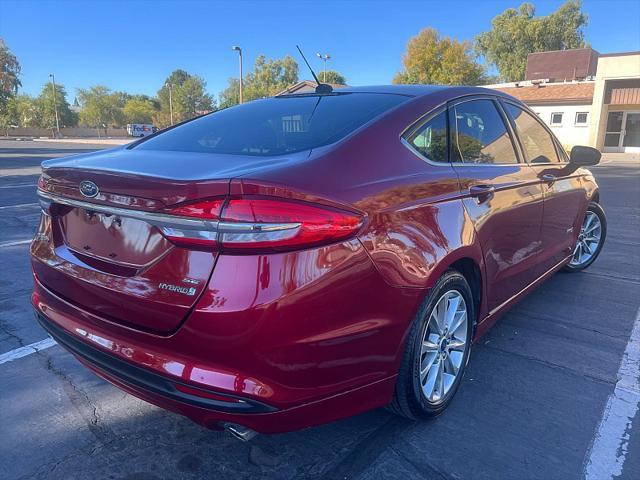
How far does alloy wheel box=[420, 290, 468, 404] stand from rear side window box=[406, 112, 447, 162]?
2.37 ft

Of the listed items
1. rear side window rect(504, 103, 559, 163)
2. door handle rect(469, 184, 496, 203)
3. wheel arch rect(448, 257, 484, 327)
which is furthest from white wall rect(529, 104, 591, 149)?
wheel arch rect(448, 257, 484, 327)

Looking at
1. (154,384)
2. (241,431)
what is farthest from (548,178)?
(154,384)

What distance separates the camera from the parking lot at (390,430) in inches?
86.9

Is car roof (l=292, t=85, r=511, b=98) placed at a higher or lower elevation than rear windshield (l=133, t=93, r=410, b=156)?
higher

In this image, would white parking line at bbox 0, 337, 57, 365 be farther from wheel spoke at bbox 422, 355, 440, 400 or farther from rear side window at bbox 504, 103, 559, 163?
rear side window at bbox 504, 103, 559, 163

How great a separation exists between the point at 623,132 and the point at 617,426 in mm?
33462

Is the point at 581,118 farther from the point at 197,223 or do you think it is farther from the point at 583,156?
the point at 197,223

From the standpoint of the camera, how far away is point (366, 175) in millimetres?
2045

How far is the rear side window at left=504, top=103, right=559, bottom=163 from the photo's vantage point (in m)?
3.58

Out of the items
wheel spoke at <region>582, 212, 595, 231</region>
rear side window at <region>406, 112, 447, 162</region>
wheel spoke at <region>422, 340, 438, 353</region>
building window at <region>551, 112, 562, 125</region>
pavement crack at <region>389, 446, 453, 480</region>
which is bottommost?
pavement crack at <region>389, 446, 453, 480</region>

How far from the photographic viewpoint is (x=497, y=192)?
9.45 feet

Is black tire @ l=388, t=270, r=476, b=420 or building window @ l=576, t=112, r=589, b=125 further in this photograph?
building window @ l=576, t=112, r=589, b=125

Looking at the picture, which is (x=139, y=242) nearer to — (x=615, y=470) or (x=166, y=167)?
(x=166, y=167)

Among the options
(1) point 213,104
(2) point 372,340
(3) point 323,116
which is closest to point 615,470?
(2) point 372,340
